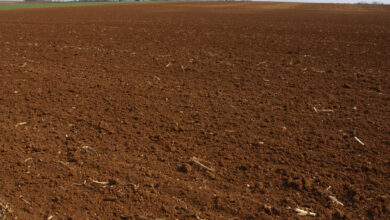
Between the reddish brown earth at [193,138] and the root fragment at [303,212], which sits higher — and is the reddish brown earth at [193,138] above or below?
above

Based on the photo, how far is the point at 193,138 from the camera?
4539mm

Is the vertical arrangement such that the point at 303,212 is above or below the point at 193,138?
below

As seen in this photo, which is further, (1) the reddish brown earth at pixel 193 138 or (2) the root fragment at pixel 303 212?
(1) the reddish brown earth at pixel 193 138

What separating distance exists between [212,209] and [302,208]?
88 centimetres

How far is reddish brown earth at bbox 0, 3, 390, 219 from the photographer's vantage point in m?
3.27

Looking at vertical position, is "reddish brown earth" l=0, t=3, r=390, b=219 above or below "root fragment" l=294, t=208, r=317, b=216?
above

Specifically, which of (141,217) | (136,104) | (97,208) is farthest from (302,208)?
(136,104)

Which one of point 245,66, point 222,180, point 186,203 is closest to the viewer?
point 186,203

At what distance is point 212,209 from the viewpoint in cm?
318

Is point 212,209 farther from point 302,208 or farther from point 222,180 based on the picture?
point 302,208

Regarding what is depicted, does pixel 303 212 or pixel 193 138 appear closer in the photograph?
pixel 303 212

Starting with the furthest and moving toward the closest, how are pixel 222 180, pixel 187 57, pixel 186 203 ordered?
pixel 187 57 → pixel 222 180 → pixel 186 203

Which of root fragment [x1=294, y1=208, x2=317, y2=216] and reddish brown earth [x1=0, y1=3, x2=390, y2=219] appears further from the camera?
reddish brown earth [x1=0, y1=3, x2=390, y2=219]

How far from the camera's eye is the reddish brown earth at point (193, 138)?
10.7ft
